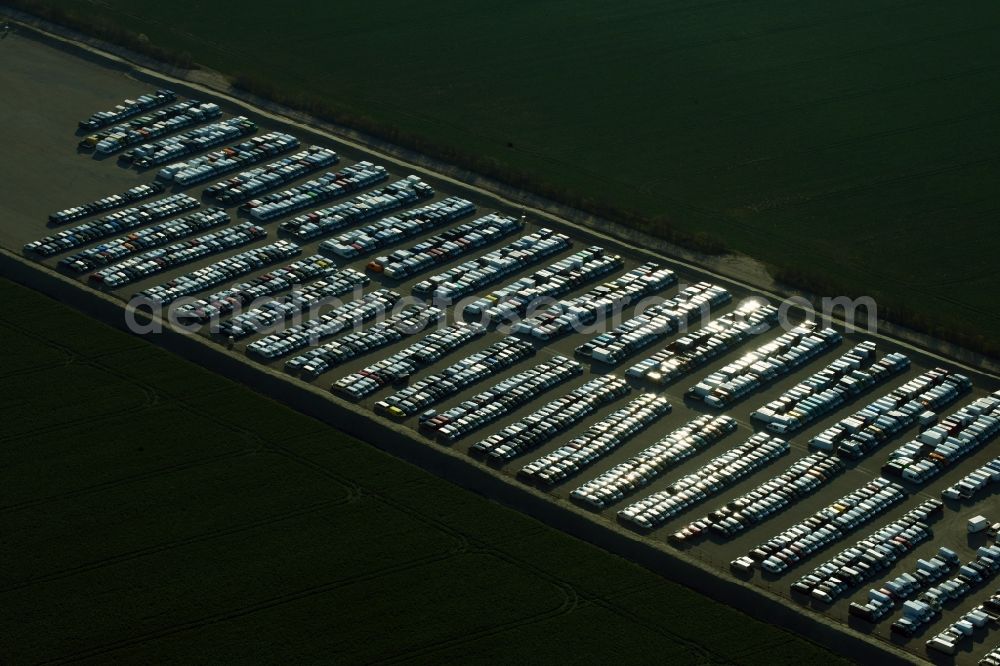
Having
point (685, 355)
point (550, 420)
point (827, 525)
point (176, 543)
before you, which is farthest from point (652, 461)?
point (176, 543)

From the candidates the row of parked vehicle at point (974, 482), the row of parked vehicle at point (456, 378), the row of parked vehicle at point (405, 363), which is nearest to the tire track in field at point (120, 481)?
the row of parked vehicle at point (405, 363)

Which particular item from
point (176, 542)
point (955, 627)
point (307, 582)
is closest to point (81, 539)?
point (176, 542)

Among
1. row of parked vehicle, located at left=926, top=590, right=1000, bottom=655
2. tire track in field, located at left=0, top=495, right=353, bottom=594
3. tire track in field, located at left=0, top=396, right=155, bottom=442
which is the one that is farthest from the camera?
tire track in field, located at left=0, top=396, right=155, bottom=442

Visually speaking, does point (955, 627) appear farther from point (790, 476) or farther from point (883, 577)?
point (790, 476)

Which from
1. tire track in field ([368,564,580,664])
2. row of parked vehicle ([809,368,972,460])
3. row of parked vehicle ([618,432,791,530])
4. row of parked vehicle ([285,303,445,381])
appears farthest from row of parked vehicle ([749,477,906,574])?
row of parked vehicle ([285,303,445,381])

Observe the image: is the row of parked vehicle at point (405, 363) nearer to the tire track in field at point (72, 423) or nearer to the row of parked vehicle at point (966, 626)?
the tire track in field at point (72, 423)

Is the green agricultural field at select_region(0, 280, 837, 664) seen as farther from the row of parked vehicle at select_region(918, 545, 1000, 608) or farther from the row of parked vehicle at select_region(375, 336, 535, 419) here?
the row of parked vehicle at select_region(918, 545, 1000, 608)
